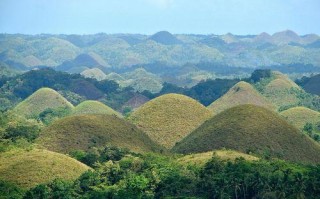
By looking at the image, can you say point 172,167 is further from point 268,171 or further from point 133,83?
point 133,83

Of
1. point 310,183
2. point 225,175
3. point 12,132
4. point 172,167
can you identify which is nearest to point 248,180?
point 225,175

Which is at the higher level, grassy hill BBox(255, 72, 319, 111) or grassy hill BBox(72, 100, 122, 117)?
grassy hill BBox(255, 72, 319, 111)

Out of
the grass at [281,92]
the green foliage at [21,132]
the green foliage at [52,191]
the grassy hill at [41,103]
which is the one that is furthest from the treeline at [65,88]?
the green foliage at [52,191]

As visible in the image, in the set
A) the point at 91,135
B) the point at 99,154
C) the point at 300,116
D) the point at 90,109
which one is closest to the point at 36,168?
the point at 99,154

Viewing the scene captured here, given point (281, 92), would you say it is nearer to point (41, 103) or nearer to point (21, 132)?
point (41, 103)

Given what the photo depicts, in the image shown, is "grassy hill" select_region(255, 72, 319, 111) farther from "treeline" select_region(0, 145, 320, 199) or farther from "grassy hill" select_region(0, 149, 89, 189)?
"grassy hill" select_region(0, 149, 89, 189)

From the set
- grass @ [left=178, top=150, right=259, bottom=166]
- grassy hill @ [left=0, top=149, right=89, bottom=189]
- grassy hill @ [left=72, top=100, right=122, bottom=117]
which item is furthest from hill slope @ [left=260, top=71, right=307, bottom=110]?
grassy hill @ [left=0, top=149, right=89, bottom=189]
